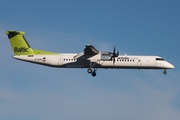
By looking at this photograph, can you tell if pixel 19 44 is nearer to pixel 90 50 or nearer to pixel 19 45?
pixel 19 45

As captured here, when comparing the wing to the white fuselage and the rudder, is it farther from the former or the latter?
the rudder

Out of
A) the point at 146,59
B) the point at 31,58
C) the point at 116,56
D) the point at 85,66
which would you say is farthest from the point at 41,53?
the point at 146,59

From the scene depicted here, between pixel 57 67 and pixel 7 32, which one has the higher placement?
pixel 7 32

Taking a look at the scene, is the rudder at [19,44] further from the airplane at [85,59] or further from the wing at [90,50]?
the wing at [90,50]

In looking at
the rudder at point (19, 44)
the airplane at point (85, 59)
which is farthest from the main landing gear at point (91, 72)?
the rudder at point (19, 44)

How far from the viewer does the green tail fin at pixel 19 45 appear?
6469 cm

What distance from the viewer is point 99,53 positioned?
207 ft

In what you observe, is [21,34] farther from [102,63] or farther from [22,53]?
[102,63]

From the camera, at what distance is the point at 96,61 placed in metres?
63.1

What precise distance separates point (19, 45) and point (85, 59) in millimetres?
9354

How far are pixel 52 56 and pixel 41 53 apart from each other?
1.63m

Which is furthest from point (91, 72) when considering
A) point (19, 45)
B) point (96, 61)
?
point (19, 45)

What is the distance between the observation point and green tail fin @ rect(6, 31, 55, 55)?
212ft

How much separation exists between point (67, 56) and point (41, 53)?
3.60 metres
